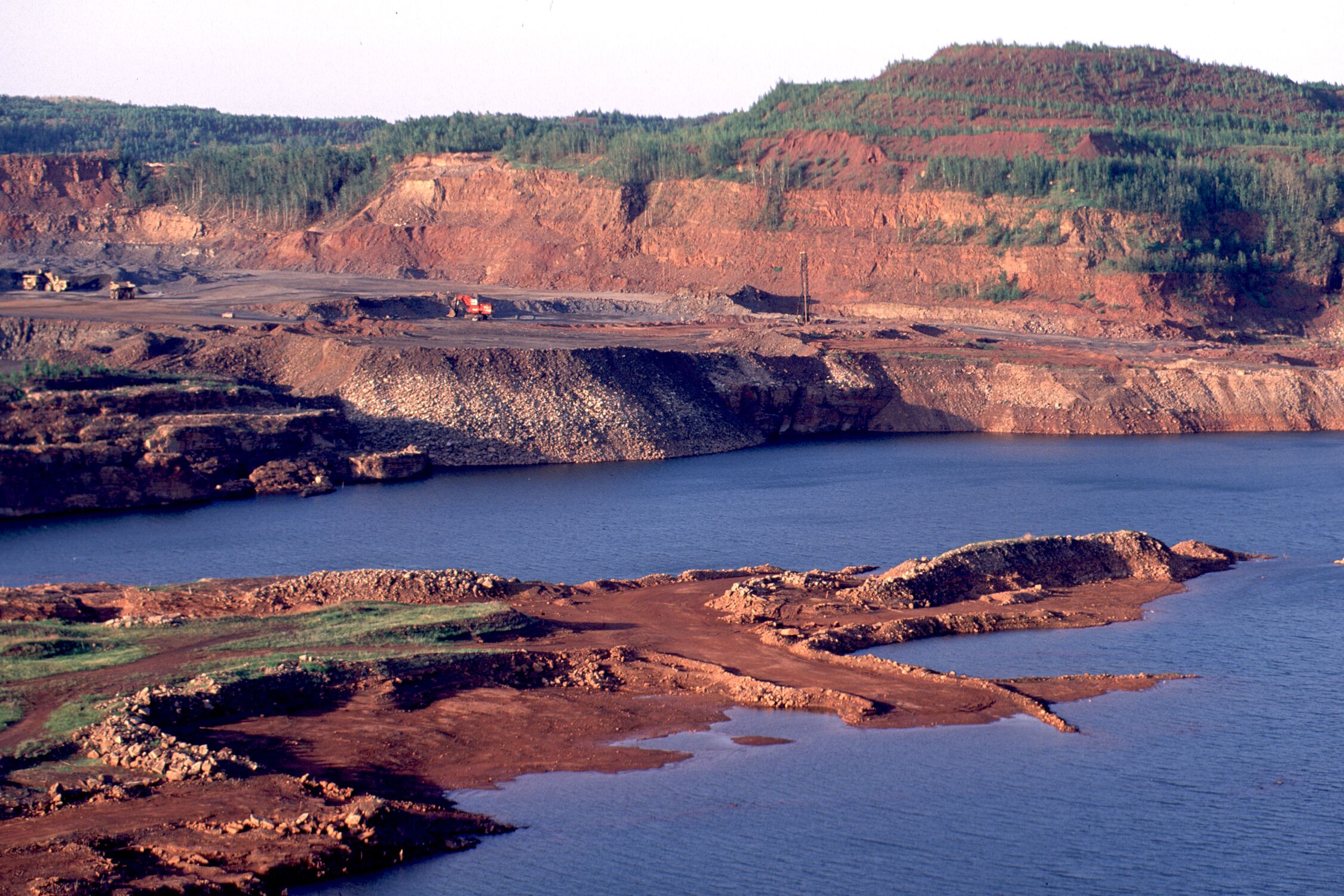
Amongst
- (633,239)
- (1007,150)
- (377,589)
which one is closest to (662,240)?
(633,239)

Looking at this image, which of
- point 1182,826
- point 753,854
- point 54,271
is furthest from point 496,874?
point 54,271

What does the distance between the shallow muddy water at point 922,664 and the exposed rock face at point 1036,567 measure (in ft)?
4.29

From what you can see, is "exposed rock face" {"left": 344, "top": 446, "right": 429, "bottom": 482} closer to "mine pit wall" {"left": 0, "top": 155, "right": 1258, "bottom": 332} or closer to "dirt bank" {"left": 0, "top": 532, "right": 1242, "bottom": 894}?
"dirt bank" {"left": 0, "top": 532, "right": 1242, "bottom": 894}

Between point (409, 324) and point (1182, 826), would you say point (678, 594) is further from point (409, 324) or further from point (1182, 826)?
point (409, 324)

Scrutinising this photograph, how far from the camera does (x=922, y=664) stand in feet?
96.6

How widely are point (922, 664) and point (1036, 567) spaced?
8.93 meters

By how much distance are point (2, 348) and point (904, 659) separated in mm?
54177

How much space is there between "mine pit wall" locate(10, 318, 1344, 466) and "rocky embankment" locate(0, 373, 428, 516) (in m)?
2.99

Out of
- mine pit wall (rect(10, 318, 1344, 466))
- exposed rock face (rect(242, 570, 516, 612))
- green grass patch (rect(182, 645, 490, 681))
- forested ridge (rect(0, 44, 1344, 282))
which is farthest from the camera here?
forested ridge (rect(0, 44, 1344, 282))

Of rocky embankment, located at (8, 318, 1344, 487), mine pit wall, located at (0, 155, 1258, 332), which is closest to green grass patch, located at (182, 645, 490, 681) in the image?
rocky embankment, located at (8, 318, 1344, 487)

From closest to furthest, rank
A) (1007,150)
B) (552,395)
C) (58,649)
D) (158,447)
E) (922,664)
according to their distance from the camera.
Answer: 1. (58,649)
2. (922,664)
3. (158,447)
4. (552,395)
5. (1007,150)

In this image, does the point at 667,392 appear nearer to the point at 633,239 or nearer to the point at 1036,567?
the point at 1036,567

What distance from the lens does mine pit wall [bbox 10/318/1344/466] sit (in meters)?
58.6

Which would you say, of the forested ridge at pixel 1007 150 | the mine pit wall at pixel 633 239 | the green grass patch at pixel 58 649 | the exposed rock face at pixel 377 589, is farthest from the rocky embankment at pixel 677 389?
the green grass patch at pixel 58 649
